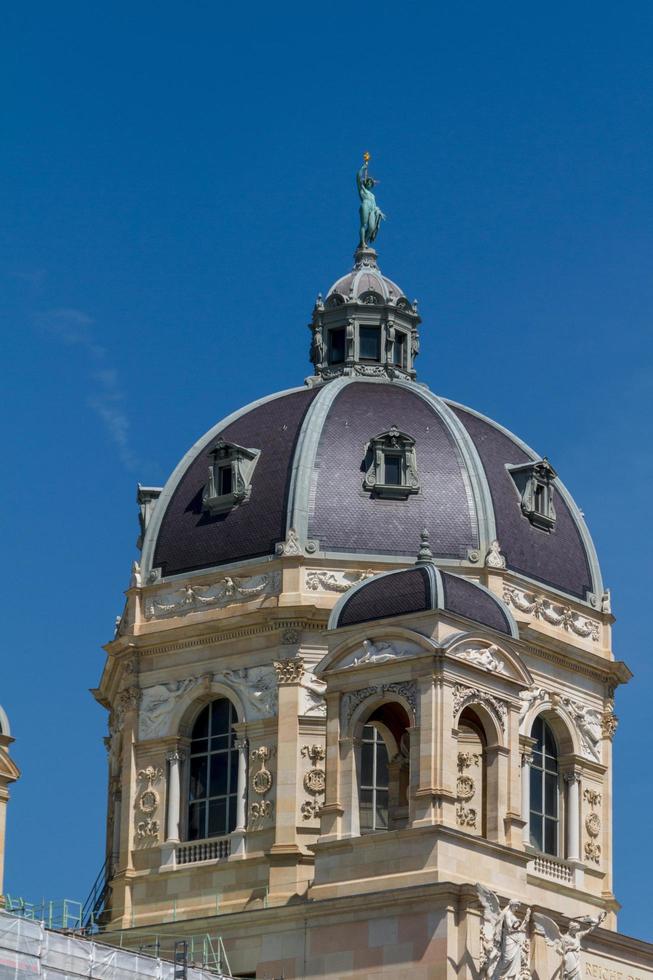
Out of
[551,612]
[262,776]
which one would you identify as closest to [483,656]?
[262,776]

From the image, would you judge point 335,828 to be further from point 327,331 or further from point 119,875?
point 327,331

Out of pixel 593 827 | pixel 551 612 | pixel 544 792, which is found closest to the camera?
pixel 544 792

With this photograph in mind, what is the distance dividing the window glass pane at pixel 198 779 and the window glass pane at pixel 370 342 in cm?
1497

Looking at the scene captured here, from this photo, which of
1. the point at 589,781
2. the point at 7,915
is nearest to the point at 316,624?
the point at 589,781

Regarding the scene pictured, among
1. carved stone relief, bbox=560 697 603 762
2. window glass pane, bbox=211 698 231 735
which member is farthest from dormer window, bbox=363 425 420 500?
carved stone relief, bbox=560 697 603 762

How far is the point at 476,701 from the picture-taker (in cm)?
7275

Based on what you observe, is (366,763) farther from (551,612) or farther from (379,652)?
(379,652)

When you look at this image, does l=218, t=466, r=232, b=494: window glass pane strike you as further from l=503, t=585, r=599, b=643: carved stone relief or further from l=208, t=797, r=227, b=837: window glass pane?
l=208, t=797, r=227, b=837: window glass pane

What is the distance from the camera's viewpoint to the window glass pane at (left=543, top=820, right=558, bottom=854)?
85312 mm

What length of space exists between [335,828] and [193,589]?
578 inches

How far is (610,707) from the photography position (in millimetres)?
88000

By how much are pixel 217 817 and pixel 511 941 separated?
14925mm

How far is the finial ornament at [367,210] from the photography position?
317 ft

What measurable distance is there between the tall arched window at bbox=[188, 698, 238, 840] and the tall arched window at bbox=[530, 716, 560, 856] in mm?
8588
